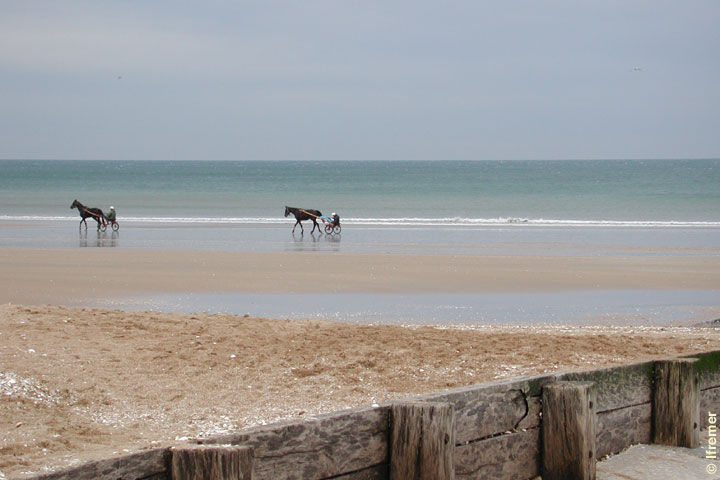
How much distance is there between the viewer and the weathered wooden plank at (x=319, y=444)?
3.91 metres

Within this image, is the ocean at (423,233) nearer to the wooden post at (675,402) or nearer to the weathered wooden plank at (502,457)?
the wooden post at (675,402)

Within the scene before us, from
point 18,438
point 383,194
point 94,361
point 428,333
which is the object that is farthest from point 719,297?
point 383,194

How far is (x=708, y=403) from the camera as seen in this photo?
6621 millimetres

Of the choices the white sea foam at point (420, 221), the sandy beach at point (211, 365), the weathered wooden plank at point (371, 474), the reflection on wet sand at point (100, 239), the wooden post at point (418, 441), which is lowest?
the sandy beach at point (211, 365)

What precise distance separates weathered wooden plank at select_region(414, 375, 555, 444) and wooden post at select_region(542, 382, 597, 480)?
0.09m

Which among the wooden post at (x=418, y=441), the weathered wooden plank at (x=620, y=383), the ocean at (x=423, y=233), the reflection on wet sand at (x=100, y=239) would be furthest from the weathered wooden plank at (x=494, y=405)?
the reflection on wet sand at (x=100, y=239)

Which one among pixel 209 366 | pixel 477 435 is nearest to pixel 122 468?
pixel 477 435

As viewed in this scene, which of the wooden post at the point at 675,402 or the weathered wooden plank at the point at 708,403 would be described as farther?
the weathered wooden plank at the point at 708,403

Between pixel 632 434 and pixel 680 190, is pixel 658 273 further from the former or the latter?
pixel 680 190

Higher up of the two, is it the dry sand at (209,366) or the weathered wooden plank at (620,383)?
the weathered wooden plank at (620,383)

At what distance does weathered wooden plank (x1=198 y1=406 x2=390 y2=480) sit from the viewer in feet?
12.8

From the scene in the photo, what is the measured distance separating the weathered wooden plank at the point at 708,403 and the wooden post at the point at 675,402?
458 mm

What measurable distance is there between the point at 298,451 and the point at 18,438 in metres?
3.02

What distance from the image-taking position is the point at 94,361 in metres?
8.23
